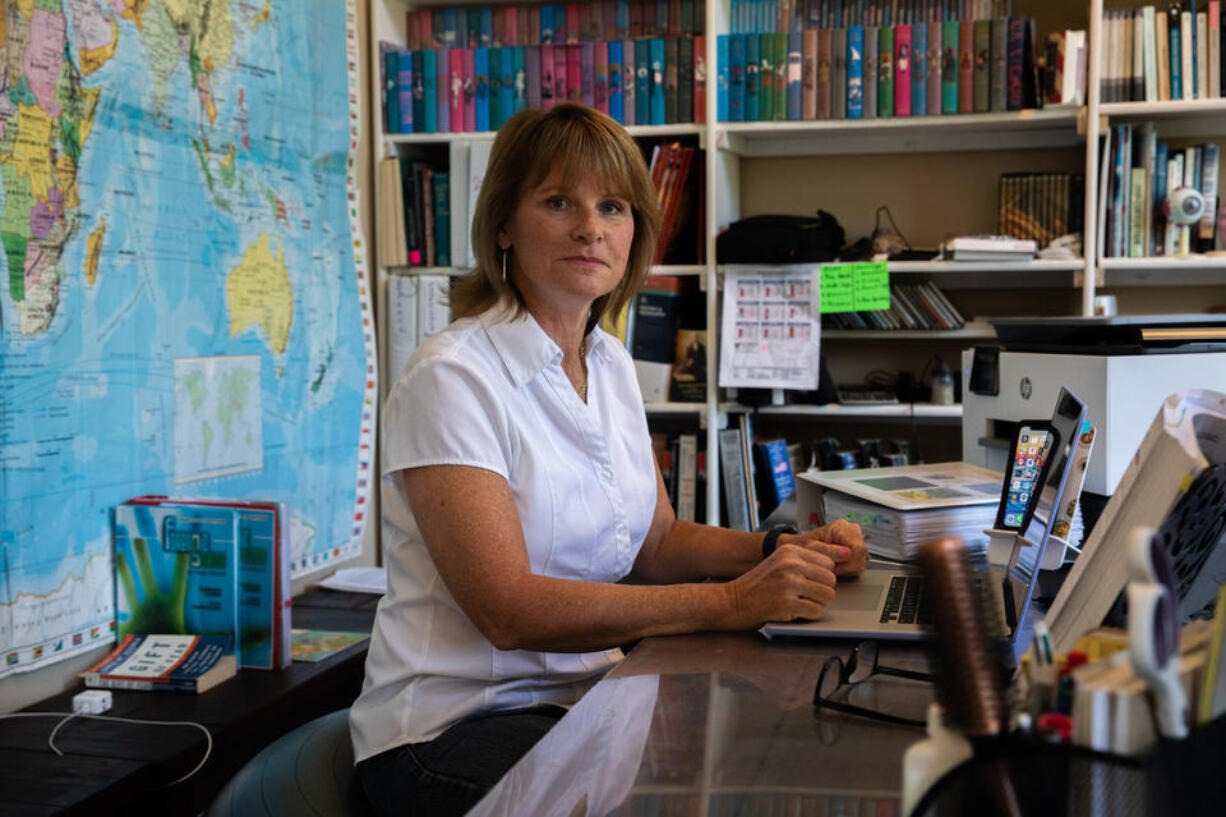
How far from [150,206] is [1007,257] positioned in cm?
212

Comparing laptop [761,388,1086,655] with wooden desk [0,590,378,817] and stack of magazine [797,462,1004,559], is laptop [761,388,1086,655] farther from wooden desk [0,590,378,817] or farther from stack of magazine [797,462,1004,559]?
wooden desk [0,590,378,817]

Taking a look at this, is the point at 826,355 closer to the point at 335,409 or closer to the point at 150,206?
the point at 335,409

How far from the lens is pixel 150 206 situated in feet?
7.48

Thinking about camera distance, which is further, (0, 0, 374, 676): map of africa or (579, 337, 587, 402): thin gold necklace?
(0, 0, 374, 676): map of africa

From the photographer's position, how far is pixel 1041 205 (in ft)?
10.6

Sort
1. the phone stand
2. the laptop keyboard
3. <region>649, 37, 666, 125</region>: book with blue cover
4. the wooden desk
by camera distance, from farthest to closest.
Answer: <region>649, 37, 666, 125</region>: book with blue cover
the wooden desk
the phone stand
the laptop keyboard

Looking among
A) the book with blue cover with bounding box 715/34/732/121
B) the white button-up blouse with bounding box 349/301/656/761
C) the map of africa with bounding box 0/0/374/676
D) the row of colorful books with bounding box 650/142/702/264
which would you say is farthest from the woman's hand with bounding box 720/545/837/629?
the book with blue cover with bounding box 715/34/732/121

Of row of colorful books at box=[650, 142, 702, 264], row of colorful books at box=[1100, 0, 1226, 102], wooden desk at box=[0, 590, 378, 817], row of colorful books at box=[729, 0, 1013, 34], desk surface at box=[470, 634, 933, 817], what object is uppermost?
row of colorful books at box=[729, 0, 1013, 34]

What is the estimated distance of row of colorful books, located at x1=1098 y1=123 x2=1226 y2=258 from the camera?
3.07 meters

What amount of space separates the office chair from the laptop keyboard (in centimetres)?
64

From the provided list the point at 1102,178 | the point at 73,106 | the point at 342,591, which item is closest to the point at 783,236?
the point at 1102,178

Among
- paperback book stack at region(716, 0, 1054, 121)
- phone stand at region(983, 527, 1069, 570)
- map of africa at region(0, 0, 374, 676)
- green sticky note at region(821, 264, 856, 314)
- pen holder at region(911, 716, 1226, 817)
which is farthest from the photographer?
green sticky note at region(821, 264, 856, 314)

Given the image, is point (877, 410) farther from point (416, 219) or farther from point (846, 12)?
point (416, 219)

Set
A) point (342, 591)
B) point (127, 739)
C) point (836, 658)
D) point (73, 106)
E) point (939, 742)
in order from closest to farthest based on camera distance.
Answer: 1. point (939, 742)
2. point (836, 658)
3. point (127, 739)
4. point (73, 106)
5. point (342, 591)
